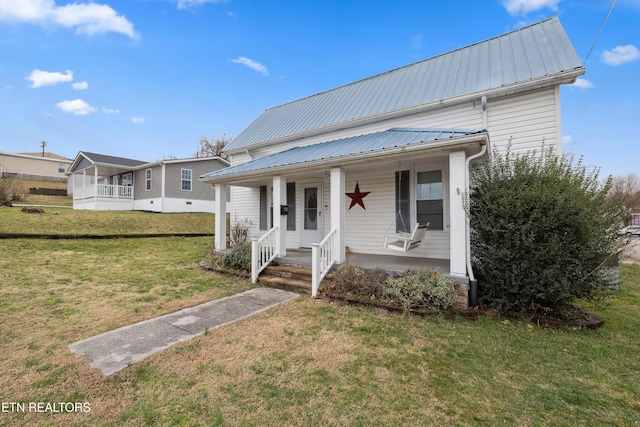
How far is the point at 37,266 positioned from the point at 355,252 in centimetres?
851

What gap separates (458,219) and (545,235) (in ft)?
3.97

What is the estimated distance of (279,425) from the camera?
2.25 m

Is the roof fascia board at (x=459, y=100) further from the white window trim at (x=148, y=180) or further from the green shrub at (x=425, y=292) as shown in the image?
the white window trim at (x=148, y=180)

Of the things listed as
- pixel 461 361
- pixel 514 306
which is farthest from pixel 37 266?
pixel 514 306

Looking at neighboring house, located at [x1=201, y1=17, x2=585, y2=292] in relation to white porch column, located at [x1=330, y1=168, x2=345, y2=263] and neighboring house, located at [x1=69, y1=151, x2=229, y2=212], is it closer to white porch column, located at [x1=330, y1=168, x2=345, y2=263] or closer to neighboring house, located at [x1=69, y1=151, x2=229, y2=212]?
white porch column, located at [x1=330, y1=168, x2=345, y2=263]

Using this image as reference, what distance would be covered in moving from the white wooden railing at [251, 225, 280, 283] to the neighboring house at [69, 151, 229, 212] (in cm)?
1452

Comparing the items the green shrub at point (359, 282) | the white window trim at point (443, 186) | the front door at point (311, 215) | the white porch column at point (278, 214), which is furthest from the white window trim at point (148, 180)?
the green shrub at point (359, 282)

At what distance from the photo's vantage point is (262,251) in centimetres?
690

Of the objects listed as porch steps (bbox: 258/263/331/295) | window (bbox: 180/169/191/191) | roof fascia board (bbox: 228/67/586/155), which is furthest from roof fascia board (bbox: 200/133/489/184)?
window (bbox: 180/169/191/191)

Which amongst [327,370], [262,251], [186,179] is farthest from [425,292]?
[186,179]

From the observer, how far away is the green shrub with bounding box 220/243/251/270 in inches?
284

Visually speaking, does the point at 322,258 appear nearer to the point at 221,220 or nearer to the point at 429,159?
the point at 429,159

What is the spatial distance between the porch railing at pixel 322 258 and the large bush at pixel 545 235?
2.81 metres

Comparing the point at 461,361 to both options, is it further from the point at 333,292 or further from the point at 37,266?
the point at 37,266
